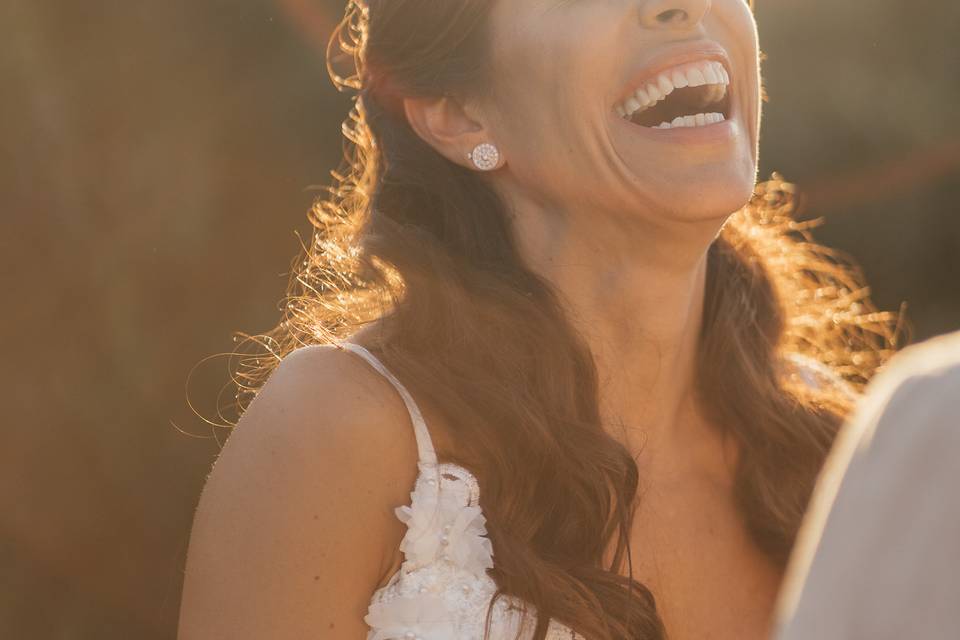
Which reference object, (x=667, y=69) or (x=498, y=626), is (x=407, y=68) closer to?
(x=667, y=69)

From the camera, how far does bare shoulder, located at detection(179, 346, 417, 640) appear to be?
1.86 m

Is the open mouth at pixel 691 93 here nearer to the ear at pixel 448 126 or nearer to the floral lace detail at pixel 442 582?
the ear at pixel 448 126

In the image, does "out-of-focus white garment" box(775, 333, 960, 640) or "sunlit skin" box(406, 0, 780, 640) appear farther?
"sunlit skin" box(406, 0, 780, 640)

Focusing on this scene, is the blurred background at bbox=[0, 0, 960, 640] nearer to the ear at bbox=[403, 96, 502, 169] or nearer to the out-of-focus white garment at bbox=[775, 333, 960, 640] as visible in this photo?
the ear at bbox=[403, 96, 502, 169]

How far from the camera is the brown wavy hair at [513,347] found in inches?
79.3

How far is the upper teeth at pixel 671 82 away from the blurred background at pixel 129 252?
2.33 metres

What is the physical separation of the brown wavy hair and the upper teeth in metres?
0.28

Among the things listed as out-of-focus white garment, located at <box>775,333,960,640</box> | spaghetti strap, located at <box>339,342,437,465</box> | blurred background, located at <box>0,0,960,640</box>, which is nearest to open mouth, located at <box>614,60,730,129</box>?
spaghetti strap, located at <box>339,342,437,465</box>

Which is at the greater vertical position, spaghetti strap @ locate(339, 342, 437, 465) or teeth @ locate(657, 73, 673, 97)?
teeth @ locate(657, 73, 673, 97)

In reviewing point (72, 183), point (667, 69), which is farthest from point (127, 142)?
point (667, 69)

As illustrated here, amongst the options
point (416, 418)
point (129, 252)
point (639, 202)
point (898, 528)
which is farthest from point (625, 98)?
point (129, 252)

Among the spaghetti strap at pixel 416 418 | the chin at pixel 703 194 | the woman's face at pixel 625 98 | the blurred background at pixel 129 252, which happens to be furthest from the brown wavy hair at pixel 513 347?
the blurred background at pixel 129 252

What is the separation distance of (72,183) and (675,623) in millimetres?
2927

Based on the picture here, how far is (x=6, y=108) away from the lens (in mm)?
4137
